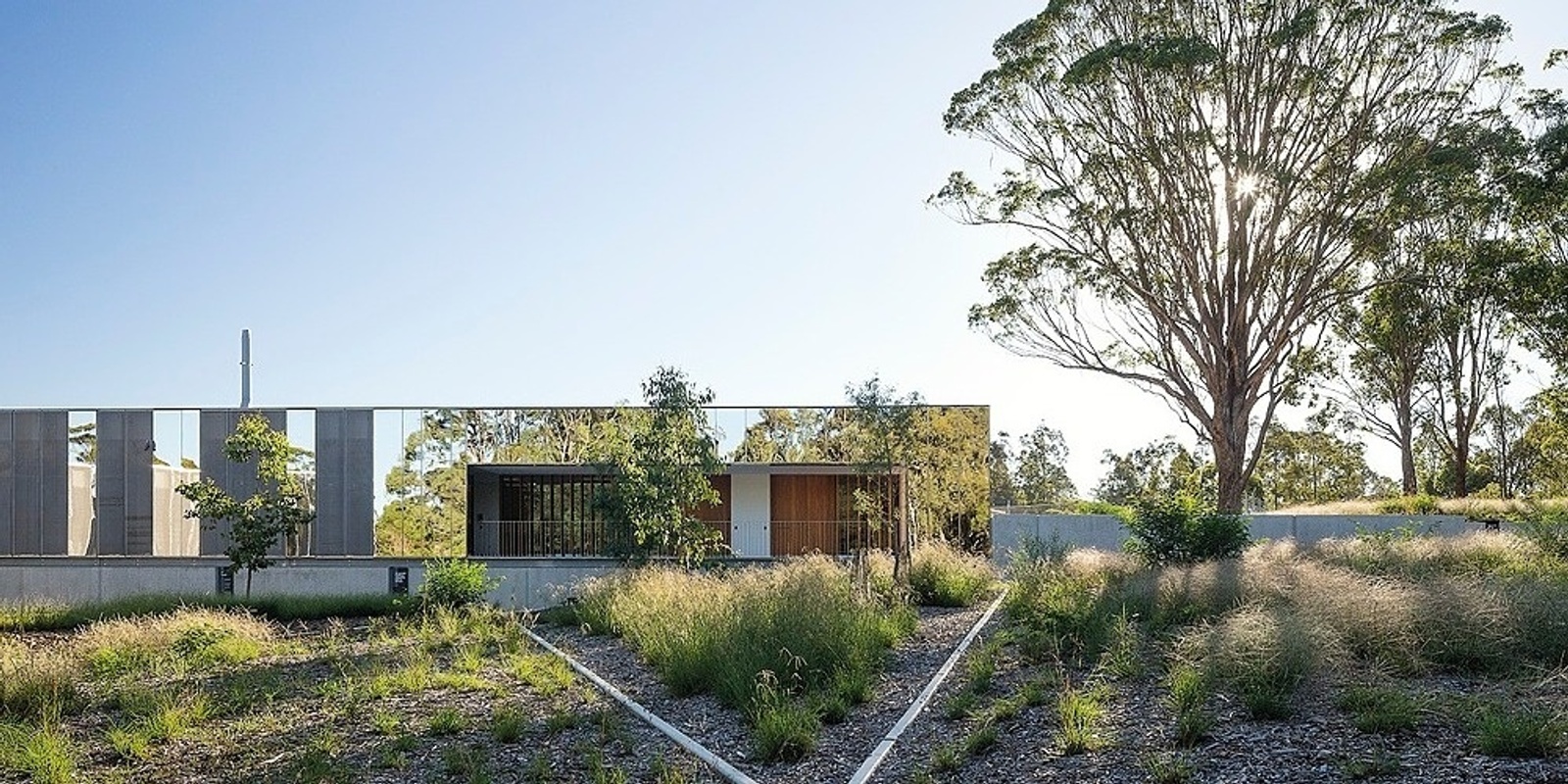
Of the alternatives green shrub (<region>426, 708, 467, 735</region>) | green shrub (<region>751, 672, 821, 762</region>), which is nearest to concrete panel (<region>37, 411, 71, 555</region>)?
green shrub (<region>426, 708, 467, 735</region>)

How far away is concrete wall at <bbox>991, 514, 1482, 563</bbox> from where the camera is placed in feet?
78.4

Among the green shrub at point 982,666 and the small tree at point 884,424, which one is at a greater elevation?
the small tree at point 884,424

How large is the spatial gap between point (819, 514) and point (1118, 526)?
7.68m

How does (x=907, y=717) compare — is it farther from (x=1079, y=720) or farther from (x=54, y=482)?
(x=54, y=482)

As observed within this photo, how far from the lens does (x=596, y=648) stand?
44.1ft

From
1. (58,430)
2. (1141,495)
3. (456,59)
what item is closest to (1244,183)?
(1141,495)

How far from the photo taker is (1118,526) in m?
24.8

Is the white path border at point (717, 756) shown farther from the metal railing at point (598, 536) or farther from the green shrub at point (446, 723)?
the metal railing at point (598, 536)

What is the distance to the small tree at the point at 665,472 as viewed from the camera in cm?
1895

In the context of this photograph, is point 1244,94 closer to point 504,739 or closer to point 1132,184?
point 1132,184

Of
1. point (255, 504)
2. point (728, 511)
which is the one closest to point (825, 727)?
point (255, 504)

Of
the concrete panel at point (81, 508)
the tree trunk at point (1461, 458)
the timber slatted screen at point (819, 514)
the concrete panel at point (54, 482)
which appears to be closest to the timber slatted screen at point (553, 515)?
the timber slatted screen at point (819, 514)

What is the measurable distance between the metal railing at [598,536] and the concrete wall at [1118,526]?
2.96 meters

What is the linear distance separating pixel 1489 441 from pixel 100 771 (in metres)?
42.8
